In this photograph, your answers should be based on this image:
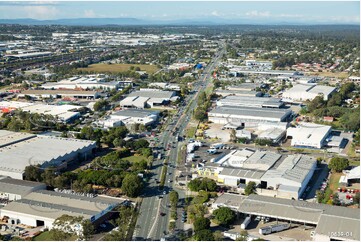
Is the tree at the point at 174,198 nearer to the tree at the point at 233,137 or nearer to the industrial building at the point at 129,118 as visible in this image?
the tree at the point at 233,137

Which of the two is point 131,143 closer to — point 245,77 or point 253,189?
point 253,189

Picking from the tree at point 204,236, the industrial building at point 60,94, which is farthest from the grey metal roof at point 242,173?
the industrial building at point 60,94

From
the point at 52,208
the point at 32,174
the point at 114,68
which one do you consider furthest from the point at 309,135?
the point at 114,68

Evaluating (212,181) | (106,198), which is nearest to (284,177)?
(212,181)

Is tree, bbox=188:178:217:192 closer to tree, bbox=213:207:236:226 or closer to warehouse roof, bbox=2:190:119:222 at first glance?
tree, bbox=213:207:236:226

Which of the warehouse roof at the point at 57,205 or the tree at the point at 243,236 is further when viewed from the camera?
the warehouse roof at the point at 57,205

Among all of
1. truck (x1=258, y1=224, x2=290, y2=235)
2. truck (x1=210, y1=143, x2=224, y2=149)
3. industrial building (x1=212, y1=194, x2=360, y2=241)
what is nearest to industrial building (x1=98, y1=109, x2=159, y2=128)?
truck (x1=210, y1=143, x2=224, y2=149)

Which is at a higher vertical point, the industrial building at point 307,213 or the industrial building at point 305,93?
the industrial building at point 305,93
